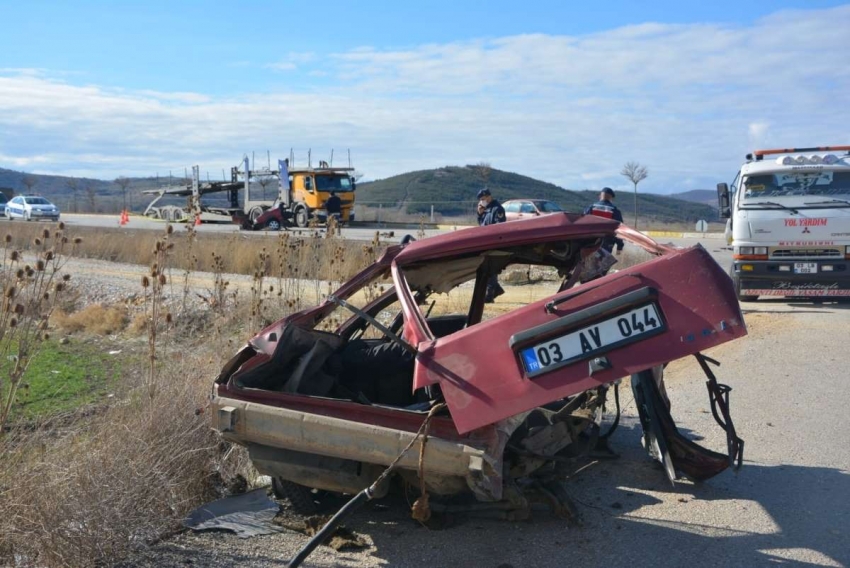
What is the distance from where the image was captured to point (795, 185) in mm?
14898

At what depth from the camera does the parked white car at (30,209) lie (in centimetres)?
4797

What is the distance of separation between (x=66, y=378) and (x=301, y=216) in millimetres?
28115

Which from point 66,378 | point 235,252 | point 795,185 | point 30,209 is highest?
point 795,185

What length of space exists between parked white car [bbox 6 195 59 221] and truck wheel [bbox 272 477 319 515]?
47.1 m

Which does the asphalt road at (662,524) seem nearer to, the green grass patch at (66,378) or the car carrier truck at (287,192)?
the green grass patch at (66,378)

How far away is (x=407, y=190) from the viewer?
90.5m

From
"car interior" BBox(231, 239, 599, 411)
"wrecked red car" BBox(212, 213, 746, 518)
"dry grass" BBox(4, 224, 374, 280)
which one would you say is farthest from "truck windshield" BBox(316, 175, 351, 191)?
"wrecked red car" BBox(212, 213, 746, 518)

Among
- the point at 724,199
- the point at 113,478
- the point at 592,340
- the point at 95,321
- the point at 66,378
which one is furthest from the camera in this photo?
the point at 724,199

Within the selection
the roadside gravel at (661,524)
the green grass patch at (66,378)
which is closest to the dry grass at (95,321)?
the green grass patch at (66,378)

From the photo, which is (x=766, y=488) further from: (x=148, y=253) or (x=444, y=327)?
(x=148, y=253)

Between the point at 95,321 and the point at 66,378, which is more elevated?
the point at 95,321

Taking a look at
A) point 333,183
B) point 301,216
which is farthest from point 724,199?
point 333,183

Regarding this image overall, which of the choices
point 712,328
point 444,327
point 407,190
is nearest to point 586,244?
point 712,328

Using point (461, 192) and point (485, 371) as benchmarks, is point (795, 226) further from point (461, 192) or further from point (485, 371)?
point (461, 192)
